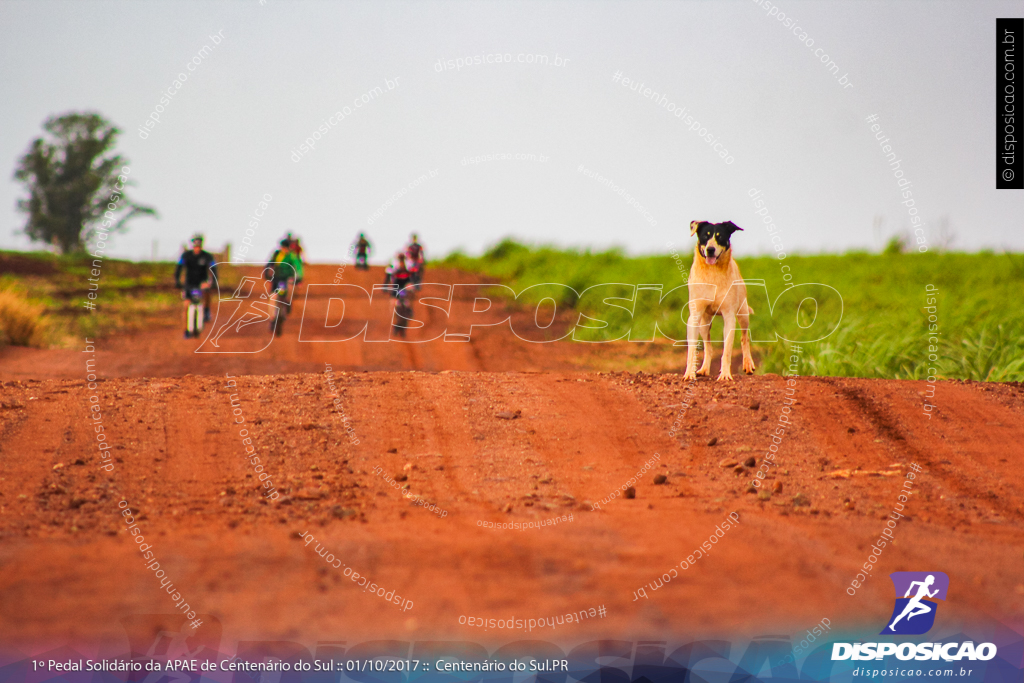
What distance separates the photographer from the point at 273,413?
6.13m

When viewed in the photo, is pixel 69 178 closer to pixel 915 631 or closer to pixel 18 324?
pixel 18 324

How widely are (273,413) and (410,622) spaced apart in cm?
354

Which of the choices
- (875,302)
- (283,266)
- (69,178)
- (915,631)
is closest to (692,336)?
(915,631)

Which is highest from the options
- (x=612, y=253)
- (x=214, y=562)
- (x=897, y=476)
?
(x=612, y=253)

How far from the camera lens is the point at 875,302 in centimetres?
1293

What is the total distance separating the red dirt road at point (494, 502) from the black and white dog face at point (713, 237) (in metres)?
1.49

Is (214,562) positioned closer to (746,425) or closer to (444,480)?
(444,480)

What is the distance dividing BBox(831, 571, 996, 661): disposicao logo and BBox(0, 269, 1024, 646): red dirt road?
0.09 metres

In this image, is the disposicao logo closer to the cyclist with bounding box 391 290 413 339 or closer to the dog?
the dog

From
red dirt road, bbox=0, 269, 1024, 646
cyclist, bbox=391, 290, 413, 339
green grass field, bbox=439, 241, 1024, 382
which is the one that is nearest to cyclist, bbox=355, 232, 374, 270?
cyclist, bbox=391, 290, 413, 339

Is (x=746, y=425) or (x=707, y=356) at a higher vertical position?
(x=707, y=356)

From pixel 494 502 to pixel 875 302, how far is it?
34.9 feet

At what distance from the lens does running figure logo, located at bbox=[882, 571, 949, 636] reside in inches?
123

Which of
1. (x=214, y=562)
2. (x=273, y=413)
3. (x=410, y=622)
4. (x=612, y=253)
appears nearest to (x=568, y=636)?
(x=410, y=622)
